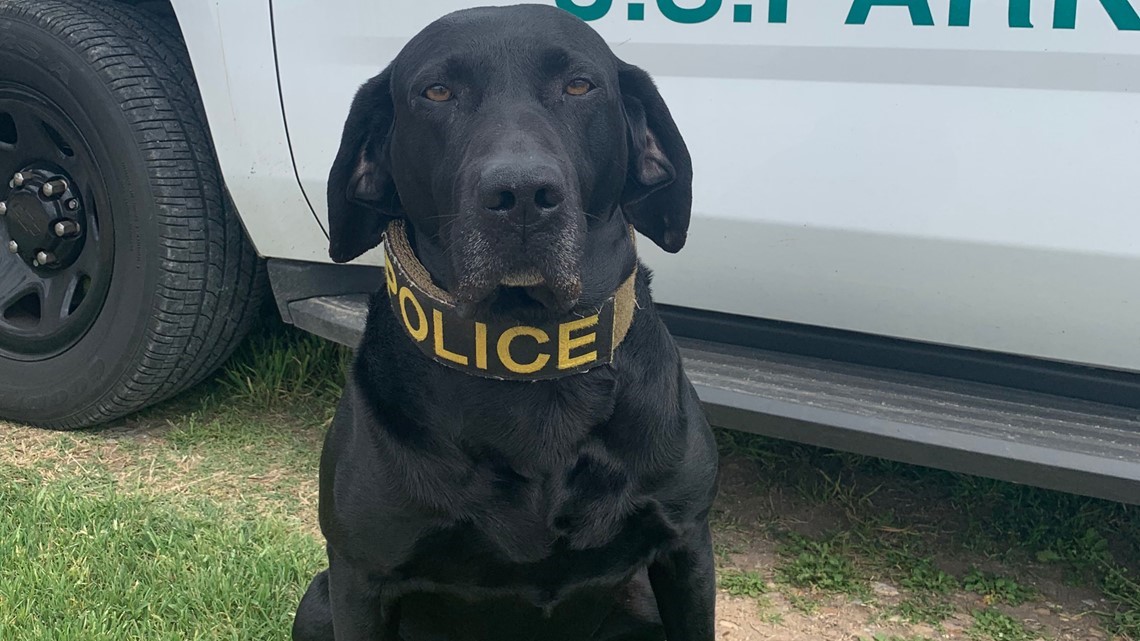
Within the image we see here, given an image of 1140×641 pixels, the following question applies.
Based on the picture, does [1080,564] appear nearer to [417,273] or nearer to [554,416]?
[554,416]

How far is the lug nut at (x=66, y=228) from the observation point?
11.3ft

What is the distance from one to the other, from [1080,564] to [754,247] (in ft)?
3.78

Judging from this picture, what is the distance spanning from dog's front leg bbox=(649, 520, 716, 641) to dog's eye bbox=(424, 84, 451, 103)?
33.7 inches

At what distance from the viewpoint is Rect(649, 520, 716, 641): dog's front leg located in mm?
2104

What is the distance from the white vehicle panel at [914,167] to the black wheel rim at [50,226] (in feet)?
4.06

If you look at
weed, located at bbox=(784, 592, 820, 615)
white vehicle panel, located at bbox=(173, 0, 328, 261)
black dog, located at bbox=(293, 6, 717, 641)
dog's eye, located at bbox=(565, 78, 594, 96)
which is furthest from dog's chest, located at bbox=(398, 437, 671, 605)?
white vehicle panel, located at bbox=(173, 0, 328, 261)

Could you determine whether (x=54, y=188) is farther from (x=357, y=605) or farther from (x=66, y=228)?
(x=357, y=605)

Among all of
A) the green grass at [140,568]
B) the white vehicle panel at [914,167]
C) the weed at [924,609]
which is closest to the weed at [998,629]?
the weed at [924,609]

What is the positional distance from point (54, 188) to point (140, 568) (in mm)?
1254

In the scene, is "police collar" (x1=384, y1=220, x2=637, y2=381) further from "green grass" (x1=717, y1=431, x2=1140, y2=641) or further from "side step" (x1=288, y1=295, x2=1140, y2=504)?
"green grass" (x1=717, y1=431, x2=1140, y2=641)

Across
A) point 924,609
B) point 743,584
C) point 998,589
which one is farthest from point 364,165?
point 998,589

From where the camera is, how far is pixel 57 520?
2965mm

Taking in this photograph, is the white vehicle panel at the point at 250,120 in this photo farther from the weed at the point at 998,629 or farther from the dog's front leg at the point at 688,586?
the weed at the point at 998,629

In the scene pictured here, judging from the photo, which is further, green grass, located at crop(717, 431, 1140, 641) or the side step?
green grass, located at crop(717, 431, 1140, 641)
